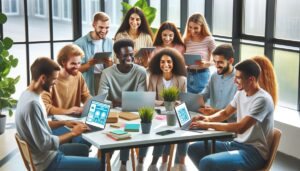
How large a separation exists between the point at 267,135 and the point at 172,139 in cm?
76

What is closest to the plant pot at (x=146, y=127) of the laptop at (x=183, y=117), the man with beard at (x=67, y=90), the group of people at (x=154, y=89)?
the laptop at (x=183, y=117)

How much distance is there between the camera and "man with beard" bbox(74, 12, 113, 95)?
20.5ft

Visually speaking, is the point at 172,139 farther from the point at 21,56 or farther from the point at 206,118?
the point at 21,56

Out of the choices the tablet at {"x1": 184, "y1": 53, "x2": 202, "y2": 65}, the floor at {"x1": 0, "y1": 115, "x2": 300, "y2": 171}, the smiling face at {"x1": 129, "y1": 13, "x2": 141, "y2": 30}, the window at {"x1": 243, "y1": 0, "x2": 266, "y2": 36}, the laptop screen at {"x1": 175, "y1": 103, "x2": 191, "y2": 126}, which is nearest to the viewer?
the laptop screen at {"x1": 175, "y1": 103, "x2": 191, "y2": 126}

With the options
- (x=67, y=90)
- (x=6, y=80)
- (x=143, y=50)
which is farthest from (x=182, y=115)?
(x=6, y=80)

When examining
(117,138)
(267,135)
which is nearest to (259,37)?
(267,135)

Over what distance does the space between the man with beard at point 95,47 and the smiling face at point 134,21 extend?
13.3 inches

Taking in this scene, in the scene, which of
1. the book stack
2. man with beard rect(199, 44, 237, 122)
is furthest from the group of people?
the book stack

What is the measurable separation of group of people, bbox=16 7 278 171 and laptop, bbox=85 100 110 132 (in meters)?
0.12

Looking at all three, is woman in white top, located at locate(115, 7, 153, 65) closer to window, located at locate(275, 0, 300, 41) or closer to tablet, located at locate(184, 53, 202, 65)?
tablet, located at locate(184, 53, 202, 65)

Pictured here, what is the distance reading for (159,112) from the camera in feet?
16.9

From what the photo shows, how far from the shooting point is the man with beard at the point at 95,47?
624 cm

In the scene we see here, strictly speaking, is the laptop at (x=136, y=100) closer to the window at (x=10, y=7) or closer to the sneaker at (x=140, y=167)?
the sneaker at (x=140, y=167)

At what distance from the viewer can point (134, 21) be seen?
260 inches
